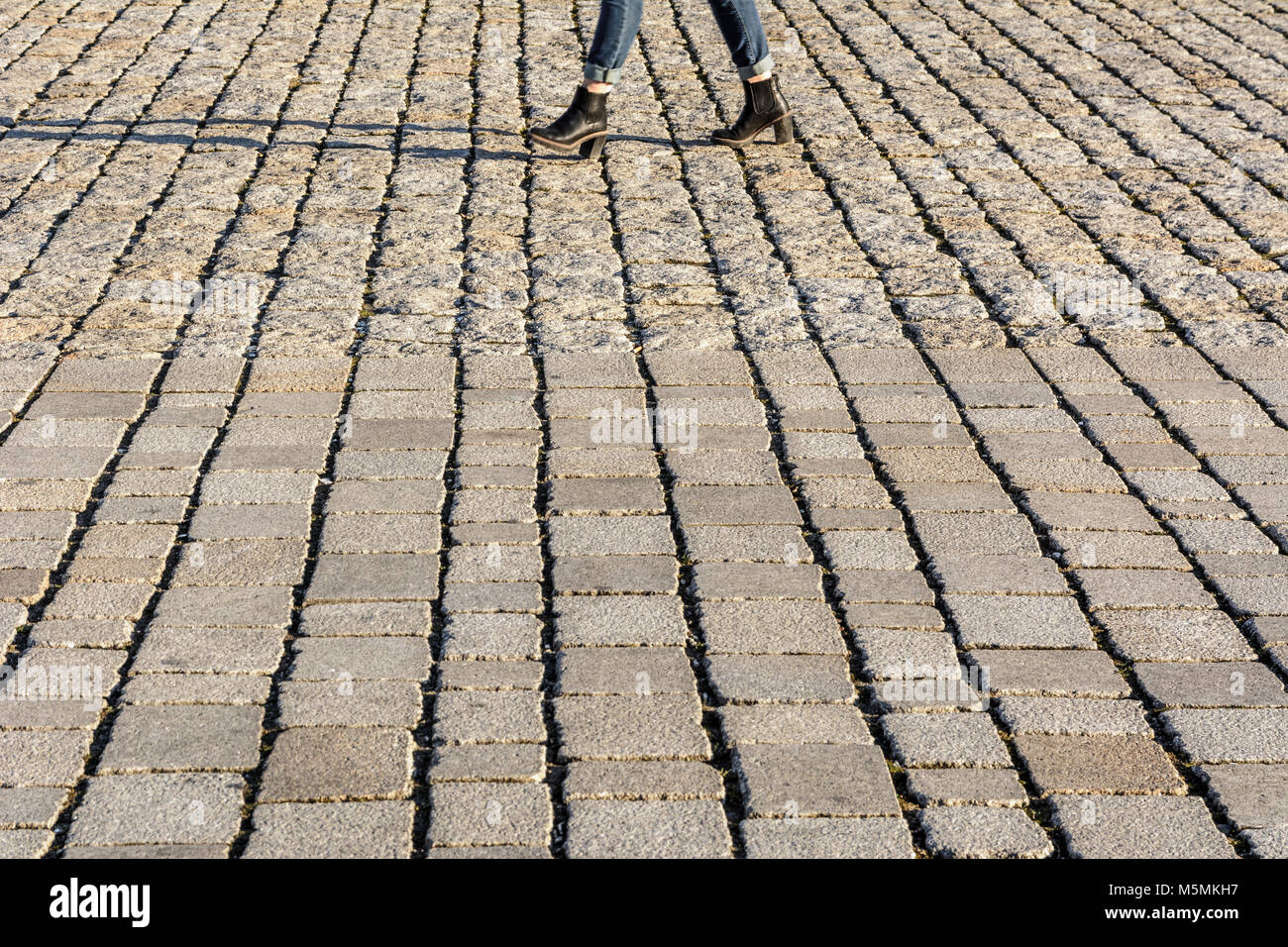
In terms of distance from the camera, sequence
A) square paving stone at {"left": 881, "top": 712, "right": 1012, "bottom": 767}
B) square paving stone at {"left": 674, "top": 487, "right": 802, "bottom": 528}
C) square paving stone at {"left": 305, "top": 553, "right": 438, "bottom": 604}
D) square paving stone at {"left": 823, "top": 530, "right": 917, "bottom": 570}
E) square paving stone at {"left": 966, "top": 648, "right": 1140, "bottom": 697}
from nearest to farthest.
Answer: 1. square paving stone at {"left": 881, "top": 712, "right": 1012, "bottom": 767}
2. square paving stone at {"left": 966, "top": 648, "right": 1140, "bottom": 697}
3. square paving stone at {"left": 305, "top": 553, "right": 438, "bottom": 604}
4. square paving stone at {"left": 823, "top": 530, "right": 917, "bottom": 570}
5. square paving stone at {"left": 674, "top": 487, "right": 802, "bottom": 528}

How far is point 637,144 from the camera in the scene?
22.8 ft

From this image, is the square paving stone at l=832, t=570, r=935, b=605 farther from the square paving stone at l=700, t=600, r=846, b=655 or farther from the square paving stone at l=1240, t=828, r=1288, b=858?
the square paving stone at l=1240, t=828, r=1288, b=858

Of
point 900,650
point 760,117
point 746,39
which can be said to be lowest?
point 760,117

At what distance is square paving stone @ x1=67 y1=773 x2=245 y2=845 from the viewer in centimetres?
265

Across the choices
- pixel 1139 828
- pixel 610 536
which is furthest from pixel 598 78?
pixel 1139 828

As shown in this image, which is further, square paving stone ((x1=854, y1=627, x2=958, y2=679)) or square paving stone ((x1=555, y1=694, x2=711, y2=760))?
square paving stone ((x1=854, y1=627, x2=958, y2=679))

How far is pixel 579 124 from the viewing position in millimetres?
6582

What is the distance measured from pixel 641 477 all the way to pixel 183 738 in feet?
4.90

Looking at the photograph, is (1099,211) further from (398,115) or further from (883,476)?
A: (398,115)

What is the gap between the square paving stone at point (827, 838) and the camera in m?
2.64

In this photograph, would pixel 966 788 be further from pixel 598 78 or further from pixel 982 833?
pixel 598 78

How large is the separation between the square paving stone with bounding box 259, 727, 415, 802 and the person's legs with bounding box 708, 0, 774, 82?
4.50m

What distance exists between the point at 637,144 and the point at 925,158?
1.33 meters

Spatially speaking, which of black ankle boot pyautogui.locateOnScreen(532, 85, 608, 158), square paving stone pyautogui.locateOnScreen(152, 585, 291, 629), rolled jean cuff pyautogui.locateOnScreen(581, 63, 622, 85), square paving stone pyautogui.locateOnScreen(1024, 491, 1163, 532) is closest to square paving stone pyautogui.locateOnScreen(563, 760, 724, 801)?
square paving stone pyautogui.locateOnScreen(152, 585, 291, 629)
